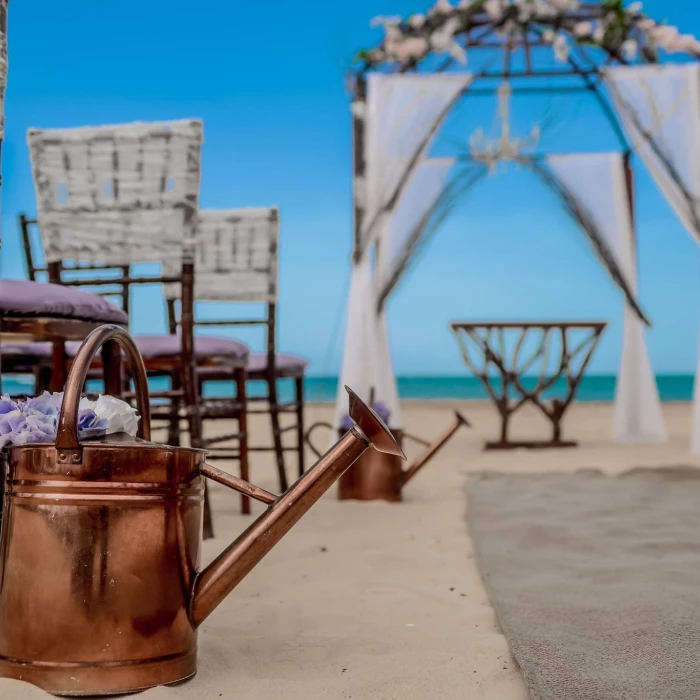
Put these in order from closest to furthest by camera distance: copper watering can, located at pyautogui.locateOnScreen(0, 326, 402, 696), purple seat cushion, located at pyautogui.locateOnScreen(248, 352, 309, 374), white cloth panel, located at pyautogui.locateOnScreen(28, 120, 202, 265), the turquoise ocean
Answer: copper watering can, located at pyautogui.locateOnScreen(0, 326, 402, 696) < white cloth panel, located at pyautogui.locateOnScreen(28, 120, 202, 265) < purple seat cushion, located at pyautogui.locateOnScreen(248, 352, 309, 374) < the turquoise ocean

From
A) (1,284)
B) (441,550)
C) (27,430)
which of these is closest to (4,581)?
(27,430)

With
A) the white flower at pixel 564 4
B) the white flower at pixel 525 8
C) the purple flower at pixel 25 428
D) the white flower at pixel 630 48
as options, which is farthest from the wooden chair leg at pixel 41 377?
the white flower at pixel 630 48

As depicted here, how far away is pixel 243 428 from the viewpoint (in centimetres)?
287

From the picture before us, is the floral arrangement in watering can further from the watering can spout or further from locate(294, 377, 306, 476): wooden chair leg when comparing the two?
locate(294, 377, 306, 476): wooden chair leg

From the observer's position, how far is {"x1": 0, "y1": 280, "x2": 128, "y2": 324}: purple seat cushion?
4.89 ft

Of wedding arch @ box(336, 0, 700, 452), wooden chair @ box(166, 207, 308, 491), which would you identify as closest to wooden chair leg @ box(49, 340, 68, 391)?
wooden chair @ box(166, 207, 308, 491)

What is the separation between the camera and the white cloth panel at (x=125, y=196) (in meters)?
2.32

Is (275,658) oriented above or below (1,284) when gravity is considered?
below

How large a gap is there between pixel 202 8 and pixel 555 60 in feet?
36.6

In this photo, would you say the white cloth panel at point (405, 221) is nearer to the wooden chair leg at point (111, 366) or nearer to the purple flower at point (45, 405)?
the wooden chair leg at point (111, 366)

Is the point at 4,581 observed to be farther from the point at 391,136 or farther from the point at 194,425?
the point at 391,136

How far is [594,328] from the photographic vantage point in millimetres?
5840

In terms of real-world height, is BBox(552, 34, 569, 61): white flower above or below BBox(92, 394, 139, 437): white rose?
above

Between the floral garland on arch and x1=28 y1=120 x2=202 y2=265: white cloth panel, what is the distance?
2.61 meters
